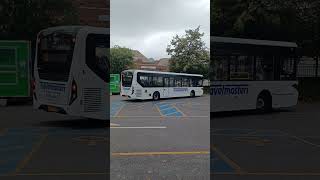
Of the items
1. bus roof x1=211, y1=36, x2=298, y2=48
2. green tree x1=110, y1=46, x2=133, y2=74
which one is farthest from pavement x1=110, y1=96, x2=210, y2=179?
bus roof x1=211, y1=36, x2=298, y2=48

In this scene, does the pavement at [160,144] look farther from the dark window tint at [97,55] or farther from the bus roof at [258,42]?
the bus roof at [258,42]

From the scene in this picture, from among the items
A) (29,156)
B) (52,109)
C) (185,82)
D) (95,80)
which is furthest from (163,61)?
(52,109)

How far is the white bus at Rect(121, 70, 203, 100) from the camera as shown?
2997 millimetres

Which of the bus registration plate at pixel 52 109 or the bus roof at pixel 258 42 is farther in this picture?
the bus registration plate at pixel 52 109

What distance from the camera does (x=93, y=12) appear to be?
3.66 metres

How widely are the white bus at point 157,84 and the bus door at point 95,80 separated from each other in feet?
4.37

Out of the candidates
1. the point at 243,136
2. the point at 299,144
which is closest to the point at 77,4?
the point at 243,136

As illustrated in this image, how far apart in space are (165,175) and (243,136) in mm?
1818

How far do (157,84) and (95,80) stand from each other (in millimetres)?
2047

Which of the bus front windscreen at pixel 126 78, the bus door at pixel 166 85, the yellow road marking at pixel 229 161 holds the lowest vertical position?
the yellow road marking at pixel 229 161

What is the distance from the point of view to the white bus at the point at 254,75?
5066 millimetres

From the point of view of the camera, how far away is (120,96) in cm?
357

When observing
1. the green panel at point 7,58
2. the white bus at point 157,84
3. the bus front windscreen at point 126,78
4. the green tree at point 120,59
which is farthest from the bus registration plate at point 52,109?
the green tree at point 120,59

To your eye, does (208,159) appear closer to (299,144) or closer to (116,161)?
(116,161)
